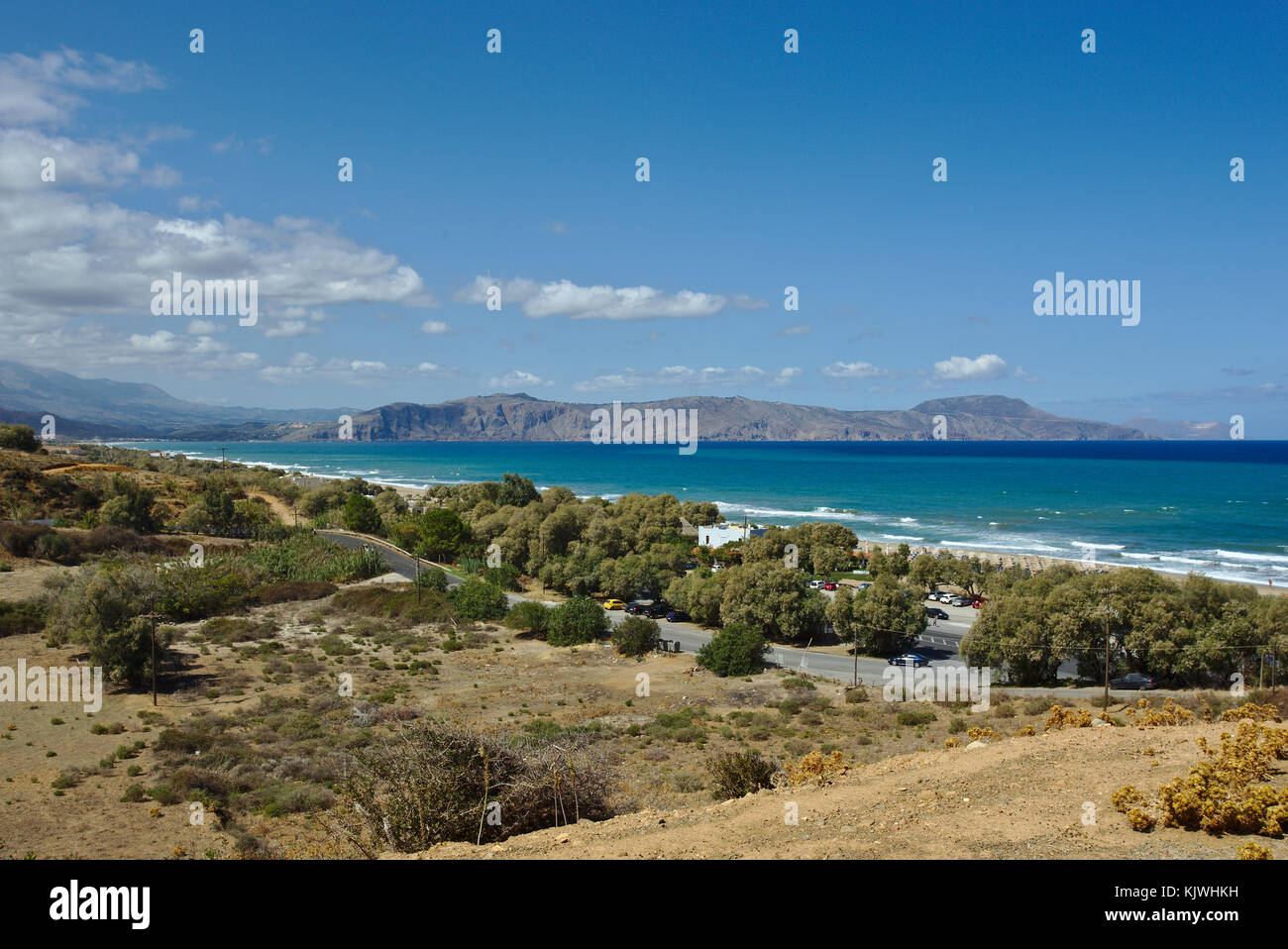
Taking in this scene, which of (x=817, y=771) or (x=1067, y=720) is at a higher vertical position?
(x=817, y=771)

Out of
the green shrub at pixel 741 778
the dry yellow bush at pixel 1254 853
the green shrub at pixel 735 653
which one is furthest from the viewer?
the green shrub at pixel 735 653

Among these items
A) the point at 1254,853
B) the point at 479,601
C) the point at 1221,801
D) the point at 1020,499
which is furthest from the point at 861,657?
the point at 1020,499

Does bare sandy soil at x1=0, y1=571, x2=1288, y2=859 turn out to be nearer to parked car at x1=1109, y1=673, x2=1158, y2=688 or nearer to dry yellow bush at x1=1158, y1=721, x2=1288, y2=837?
dry yellow bush at x1=1158, y1=721, x2=1288, y2=837

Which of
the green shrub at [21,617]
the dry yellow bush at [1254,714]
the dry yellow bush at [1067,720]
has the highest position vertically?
the dry yellow bush at [1254,714]

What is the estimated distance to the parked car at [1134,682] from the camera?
27.7m

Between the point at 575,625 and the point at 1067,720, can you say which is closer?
the point at 1067,720

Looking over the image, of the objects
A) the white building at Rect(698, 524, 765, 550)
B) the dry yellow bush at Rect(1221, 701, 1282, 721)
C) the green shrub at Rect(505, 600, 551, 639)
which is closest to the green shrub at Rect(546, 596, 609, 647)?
the green shrub at Rect(505, 600, 551, 639)

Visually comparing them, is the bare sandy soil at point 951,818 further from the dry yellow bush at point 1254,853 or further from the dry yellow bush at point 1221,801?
the dry yellow bush at point 1254,853

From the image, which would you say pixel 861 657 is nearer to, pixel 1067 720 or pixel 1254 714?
pixel 1067 720

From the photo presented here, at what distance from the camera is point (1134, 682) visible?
91.5 feet

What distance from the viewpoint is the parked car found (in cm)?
2770

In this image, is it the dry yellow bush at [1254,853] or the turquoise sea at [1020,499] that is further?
the turquoise sea at [1020,499]

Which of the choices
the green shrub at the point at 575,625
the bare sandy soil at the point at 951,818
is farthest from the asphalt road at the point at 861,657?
the bare sandy soil at the point at 951,818
